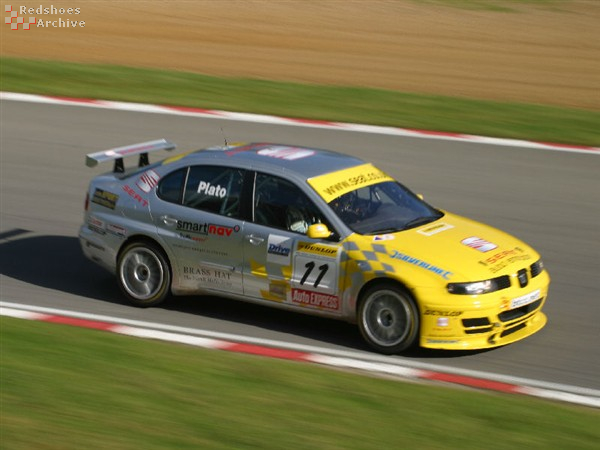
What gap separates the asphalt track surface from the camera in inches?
351

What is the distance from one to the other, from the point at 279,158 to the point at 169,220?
111 cm

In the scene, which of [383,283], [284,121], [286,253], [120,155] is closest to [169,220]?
[120,155]

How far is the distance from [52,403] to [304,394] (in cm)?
161

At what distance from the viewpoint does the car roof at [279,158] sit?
9.18 m

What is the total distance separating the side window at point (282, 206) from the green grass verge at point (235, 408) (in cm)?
132

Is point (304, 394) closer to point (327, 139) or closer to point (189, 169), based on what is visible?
point (189, 169)

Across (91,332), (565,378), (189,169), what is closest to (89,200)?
(189,169)

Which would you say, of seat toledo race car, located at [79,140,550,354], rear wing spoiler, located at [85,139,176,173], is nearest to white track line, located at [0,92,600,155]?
rear wing spoiler, located at [85,139,176,173]

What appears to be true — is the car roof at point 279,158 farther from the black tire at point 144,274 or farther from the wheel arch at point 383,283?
the wheel arch at point 383,283

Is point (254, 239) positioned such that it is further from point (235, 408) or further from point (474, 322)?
point (235, 408)

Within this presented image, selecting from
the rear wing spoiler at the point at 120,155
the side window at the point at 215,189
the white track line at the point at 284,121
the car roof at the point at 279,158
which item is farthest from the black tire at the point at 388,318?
the white track line at the point at 284,121

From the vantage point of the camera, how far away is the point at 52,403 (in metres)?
6.76

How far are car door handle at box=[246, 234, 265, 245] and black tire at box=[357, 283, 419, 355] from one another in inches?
41.3

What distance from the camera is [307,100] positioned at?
53.9 feet
